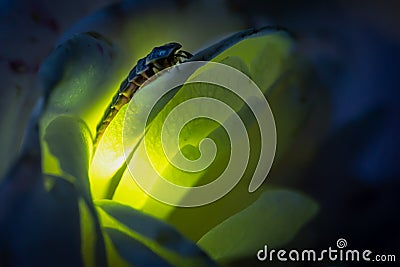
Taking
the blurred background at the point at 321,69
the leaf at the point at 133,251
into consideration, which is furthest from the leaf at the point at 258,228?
the leaf at the point at 133,251

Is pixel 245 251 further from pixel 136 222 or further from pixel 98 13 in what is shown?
pixel 98 13

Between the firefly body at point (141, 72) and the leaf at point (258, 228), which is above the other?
the firefly body at point (141, 72)

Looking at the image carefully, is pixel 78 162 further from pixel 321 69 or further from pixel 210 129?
pixel 321 69

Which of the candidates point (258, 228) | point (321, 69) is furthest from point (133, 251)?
point (321, 69)

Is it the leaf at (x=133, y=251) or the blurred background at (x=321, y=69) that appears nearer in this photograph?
the leaf at (x=133, y=251)

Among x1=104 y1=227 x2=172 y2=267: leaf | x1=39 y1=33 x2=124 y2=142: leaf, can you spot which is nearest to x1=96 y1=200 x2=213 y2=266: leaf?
x1=104 y1=227 x2=172 y2=267: leaf

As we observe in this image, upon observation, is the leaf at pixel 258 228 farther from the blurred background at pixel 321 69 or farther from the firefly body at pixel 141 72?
the firefly body at pixel 141 72

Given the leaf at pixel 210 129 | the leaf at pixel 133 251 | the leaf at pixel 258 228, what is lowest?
the leaf at pixel 133 251
